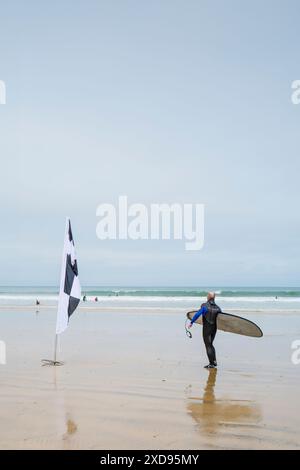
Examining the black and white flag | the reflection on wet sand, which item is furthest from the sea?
the reflection on wet sand

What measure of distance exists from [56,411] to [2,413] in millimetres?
693

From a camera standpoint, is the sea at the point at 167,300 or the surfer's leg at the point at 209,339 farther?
the sea at the point at 167,300

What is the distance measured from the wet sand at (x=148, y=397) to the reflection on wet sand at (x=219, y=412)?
0.01 metres

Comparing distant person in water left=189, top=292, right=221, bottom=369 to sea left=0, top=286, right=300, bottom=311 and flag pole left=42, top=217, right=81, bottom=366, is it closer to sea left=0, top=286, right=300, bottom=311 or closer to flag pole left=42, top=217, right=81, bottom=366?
flag pole left=42, top=217, right=81, bottom=366

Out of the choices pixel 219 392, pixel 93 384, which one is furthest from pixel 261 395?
pixel 93 384

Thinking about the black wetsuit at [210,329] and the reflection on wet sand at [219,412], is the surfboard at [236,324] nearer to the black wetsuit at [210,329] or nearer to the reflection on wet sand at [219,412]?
the black wetsuit at [210,329]

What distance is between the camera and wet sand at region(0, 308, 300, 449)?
16.6ft

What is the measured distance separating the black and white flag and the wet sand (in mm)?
1044

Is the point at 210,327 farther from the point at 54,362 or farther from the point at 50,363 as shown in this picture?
the point at 50,363

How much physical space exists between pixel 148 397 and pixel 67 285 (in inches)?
148

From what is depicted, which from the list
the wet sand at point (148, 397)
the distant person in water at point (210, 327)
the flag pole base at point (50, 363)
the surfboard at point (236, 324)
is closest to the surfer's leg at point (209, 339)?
the distant person in water at point (210, 327)

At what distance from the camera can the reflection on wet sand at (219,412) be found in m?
5.67

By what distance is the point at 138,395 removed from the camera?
7.07m
